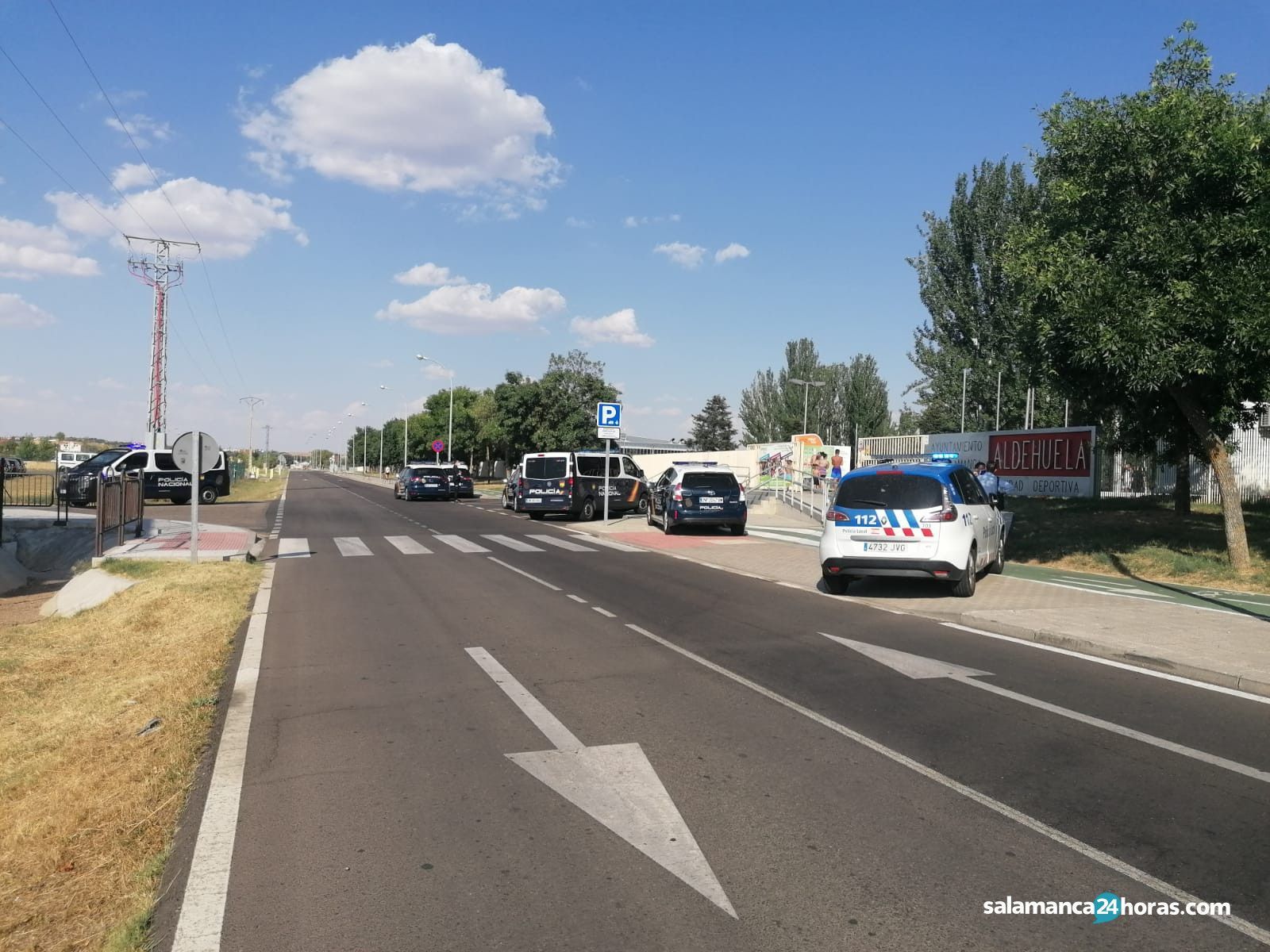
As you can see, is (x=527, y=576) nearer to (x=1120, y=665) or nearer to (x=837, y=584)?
(x=837, y=584)

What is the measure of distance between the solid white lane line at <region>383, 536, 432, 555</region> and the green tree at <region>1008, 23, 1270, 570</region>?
1212 cm

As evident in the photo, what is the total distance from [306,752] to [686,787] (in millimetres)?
2362

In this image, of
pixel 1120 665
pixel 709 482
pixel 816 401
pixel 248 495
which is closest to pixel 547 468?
pixel 709 482

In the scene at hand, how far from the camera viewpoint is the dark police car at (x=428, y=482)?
1656 inches

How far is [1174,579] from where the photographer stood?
14844mm

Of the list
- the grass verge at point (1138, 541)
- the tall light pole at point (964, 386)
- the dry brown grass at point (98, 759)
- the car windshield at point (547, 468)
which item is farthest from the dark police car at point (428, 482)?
the dry brown grass at point (98, 759)

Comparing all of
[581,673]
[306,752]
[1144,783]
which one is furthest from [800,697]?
[306,752]

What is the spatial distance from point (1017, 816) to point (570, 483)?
24.6 m

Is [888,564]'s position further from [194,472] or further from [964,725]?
[194,472]

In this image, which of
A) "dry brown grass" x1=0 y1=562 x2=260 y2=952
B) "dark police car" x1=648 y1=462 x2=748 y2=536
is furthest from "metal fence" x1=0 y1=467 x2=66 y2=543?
"dry brown grass" x1=0 y1=562 x2=260 y2=952

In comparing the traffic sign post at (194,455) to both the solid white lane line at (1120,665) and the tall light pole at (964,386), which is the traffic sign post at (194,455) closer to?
the solid white lane line at (1120,665)

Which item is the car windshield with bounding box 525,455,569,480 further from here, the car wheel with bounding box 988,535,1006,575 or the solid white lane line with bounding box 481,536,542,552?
the car wheel with bounding box 988,535,1006,575

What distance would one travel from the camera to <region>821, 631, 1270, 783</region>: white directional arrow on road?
5.37 metres

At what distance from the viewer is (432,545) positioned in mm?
19953
